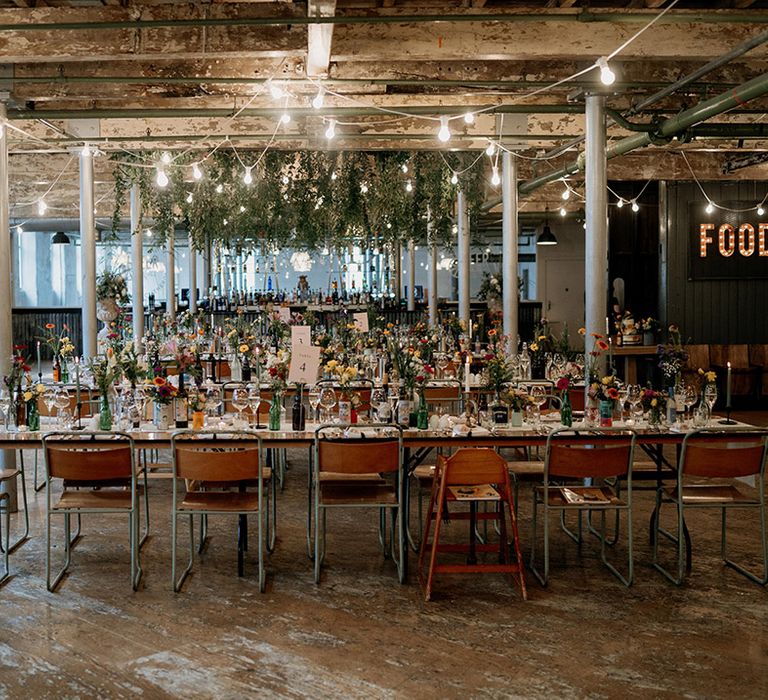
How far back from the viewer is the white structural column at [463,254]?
1558 centimetres

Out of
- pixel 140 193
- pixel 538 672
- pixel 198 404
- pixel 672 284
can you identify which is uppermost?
pixel 140 193

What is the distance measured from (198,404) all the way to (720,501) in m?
3.21

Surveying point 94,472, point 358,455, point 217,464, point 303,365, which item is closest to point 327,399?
point 303,365

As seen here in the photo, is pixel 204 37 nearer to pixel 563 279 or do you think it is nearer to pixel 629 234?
pixel 629 234

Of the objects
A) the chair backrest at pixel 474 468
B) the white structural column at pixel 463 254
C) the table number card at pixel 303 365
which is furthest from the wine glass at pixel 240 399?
the white structural column at pixel 463 254

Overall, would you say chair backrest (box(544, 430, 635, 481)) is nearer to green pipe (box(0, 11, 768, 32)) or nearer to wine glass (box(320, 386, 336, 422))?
wine glass (box(320, 386, 336, 422))

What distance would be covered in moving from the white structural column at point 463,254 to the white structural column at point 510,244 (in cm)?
246

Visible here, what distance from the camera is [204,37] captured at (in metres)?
7.79

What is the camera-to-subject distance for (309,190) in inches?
556

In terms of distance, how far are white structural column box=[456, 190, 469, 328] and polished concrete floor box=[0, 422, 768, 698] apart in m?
9.49

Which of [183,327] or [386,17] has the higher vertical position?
[386,17]

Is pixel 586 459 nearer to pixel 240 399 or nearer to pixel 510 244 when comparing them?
pixel 240 399

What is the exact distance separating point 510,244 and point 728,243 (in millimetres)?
4462

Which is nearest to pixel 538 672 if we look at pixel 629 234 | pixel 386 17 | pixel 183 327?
pixel 386 17
